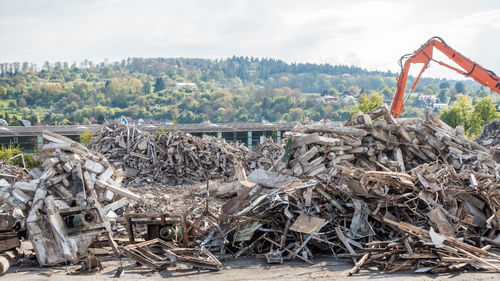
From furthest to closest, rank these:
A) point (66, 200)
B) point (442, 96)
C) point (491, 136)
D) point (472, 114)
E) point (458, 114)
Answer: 1. point (442, 96)
2. point (458, 114)
3. point (472, 114)
4. point (491, 136)
5. point (66, 200)

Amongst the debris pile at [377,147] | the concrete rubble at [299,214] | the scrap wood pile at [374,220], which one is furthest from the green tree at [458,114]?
the scrap wood pile at [374,220]

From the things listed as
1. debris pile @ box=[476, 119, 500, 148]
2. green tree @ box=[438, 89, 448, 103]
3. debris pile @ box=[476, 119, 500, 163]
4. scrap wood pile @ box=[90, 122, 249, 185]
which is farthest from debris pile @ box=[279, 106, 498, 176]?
green tree @ box=[438, 89, 448, 103]

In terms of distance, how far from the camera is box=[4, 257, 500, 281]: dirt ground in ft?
22.3

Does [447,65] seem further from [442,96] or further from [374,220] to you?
[442,96]

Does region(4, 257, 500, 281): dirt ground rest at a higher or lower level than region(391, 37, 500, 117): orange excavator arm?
lower

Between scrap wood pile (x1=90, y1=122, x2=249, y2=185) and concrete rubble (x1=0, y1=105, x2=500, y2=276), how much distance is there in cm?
549

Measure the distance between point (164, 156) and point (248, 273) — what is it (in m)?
11.3

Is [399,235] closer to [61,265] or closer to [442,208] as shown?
[442,208]

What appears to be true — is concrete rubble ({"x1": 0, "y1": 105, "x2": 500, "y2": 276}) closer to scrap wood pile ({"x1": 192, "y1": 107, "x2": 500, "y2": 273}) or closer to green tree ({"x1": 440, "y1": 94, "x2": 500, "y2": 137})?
scrap wood pile ({"x1": 192, "y1": 107, "x2": 500, "y2": 273})

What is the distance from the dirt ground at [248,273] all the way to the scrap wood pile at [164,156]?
9.52 meters

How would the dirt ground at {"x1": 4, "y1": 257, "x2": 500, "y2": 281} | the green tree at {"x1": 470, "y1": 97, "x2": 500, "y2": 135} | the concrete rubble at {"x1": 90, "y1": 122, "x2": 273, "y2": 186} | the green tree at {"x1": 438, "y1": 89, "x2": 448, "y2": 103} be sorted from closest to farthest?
the dirt ground at {"x1": 4, "y1": 257, "x2": 500, "y2": 281}, the concrete rubble at {"x1": 90, "y1": 122, "x2": 273, "y2": 186}, the green tree at {"x1": 470, "y1": 97, "x2": 500, "y2": 135}, the green tree at {"x1": 438, "y1": 89, "x2": 448, "y2": 103}

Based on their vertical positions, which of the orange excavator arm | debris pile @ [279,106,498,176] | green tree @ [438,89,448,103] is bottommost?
green tree @ [438,89,448,103]

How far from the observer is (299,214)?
8.27 m

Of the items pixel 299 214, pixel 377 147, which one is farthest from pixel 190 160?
pixel 299 214
